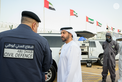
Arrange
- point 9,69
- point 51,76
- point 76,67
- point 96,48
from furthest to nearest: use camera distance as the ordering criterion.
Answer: point 96,48 < point 51,76 < point 76,67 < point 9,69

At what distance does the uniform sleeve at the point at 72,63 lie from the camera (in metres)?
2.25

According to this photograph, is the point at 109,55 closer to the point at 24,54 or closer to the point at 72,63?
the point at 72,63

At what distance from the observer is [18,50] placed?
1.54m

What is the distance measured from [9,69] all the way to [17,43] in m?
0.34

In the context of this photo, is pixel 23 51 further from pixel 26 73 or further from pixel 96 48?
pixel 96 48

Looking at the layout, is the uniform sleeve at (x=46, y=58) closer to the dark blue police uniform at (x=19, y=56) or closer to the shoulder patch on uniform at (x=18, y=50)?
the dark blue police uniform at (x=19, y=56)

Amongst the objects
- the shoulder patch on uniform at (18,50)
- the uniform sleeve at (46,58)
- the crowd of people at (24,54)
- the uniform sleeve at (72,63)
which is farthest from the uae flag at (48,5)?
the shoulder patch on uniform at (18,50)

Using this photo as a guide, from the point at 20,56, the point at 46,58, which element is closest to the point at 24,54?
the point at 20,56

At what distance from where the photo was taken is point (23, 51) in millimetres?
1545

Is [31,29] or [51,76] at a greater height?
[31,29]

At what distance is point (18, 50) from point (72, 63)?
113 cm

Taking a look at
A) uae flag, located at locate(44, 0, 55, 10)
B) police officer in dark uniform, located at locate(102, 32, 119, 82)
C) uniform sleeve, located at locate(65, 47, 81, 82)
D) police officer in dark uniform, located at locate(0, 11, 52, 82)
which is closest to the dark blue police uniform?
police officer in dark uniform, located at locate(0, 11, 52, 82)

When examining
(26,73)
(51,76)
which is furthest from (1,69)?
(51,76)

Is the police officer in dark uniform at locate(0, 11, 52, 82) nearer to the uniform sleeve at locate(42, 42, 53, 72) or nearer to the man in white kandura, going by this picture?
the uniform sleeve at locate(42, 42, 53, 72)
